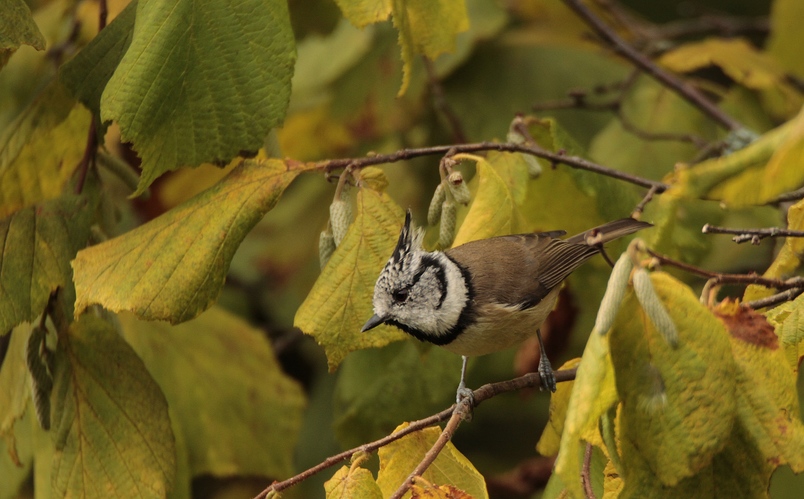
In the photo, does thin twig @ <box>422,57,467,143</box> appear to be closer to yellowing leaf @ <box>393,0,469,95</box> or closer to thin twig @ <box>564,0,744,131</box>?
thin twig @ <box>564,0,744,131</box>

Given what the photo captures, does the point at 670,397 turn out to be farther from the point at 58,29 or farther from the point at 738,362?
the point at 58,29

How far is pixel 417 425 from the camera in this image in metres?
1.85

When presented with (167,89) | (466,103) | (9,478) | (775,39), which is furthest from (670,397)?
(775,39)

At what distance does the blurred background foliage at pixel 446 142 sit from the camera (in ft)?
9.59

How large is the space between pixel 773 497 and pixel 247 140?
1.85 m

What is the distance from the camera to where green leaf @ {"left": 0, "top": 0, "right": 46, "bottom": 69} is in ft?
6.42

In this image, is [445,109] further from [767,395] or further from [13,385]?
[767,395]

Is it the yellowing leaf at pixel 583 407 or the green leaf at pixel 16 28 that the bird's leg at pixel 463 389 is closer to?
the yellowing leaf at pixel 583 407

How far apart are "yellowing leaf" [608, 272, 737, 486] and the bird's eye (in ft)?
3.59

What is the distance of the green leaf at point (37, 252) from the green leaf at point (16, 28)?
45 centimetres

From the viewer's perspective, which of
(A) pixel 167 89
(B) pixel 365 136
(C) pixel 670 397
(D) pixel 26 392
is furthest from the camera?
(B) pixel 365 136

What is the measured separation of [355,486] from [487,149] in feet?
3.15

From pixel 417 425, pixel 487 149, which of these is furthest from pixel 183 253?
pixel 487 149

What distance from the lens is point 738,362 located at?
5.01ft
